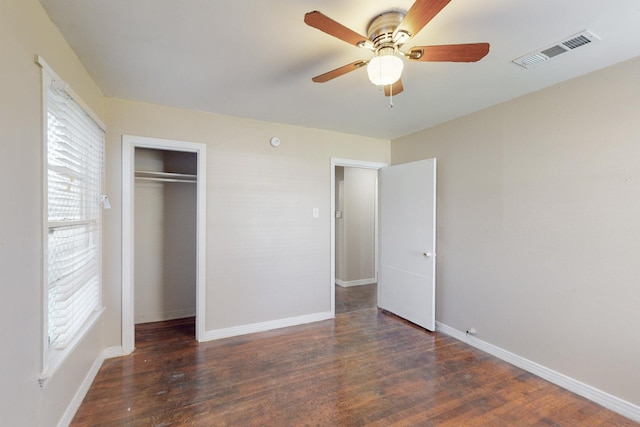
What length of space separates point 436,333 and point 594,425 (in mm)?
1456

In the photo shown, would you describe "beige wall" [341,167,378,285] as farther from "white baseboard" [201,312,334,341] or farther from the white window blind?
the white window blind

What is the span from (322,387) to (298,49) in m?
2.41

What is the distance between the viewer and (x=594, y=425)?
6.12 ft

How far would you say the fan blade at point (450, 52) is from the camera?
141 centimetres

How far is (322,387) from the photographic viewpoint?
7.32ft

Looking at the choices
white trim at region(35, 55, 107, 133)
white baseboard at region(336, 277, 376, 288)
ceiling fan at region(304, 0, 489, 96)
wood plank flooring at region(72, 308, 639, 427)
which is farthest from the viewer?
white baseboard at region(336, 277, 376, 288)

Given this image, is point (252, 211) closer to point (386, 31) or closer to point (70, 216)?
point (70, 216)

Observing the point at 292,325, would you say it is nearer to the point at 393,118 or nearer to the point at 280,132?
the point at 280,132

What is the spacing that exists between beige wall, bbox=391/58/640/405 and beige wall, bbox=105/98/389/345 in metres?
1.55

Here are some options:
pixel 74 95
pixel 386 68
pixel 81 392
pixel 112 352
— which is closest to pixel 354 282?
pixel 112 352

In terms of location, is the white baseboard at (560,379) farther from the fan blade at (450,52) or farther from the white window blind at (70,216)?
the white window blind at (70,216)

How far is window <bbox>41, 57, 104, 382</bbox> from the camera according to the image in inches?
64.2

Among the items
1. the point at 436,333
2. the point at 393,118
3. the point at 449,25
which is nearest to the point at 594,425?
the point at 436,333

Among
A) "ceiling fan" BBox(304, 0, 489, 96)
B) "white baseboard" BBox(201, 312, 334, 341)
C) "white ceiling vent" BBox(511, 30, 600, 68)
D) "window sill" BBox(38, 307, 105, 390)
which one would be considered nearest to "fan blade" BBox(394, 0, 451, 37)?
"ceiling fan" BBox(304, 0, 489, 96)
